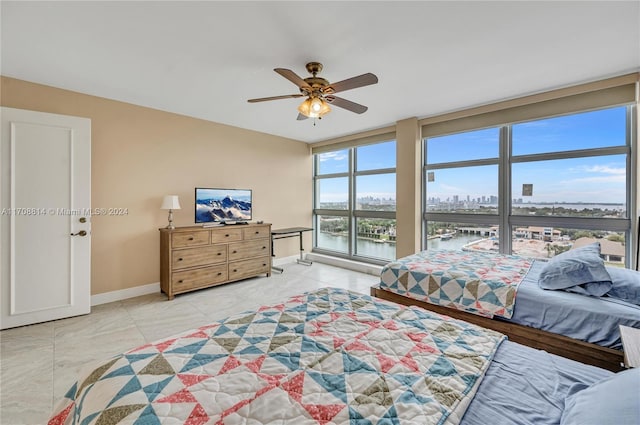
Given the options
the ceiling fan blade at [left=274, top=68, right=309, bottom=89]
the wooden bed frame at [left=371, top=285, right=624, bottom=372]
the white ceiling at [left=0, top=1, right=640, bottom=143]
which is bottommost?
the wooden bed frame at [left=371, top=285, right=624, bottom=372]

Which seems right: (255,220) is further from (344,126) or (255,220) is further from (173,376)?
(173,376)

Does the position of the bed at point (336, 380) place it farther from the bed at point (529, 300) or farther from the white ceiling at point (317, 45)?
the white ceiling at point (317, 45)

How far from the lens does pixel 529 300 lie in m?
2.09

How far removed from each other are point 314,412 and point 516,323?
6.66 ft

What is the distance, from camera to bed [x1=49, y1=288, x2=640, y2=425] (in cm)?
85

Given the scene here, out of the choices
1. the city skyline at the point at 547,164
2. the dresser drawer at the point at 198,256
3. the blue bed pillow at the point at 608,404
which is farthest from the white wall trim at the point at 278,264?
the blue bed pillow at the point at 608,404

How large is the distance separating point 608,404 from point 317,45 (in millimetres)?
2583

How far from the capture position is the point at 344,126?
4680 millimetres

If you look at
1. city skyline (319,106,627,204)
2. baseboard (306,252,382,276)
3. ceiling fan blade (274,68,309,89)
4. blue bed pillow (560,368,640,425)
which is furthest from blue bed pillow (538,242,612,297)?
baseboard (306,252,382,276)

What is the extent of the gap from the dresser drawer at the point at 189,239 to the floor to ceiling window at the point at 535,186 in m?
3.38

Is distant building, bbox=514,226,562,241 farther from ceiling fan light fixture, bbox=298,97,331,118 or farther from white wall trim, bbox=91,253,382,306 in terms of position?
ceiling fan light fixture, bbox=298,97,331,118

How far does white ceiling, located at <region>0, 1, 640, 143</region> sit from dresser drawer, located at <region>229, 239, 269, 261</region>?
2.15m

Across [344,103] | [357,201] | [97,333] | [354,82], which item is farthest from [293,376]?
[357,201]

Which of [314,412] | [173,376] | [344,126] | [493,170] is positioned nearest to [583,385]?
[314,412]
